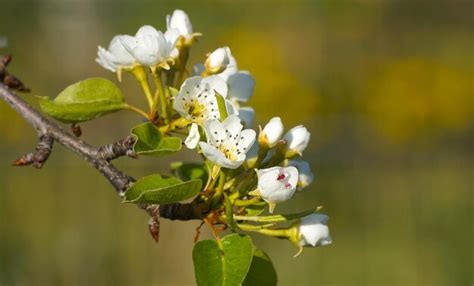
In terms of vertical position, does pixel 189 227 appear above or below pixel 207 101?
below

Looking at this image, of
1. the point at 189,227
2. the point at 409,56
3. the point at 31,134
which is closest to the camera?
the point at 189,227

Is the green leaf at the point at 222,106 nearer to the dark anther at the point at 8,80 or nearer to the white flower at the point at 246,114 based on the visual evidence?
the white flower at the point at 246,114

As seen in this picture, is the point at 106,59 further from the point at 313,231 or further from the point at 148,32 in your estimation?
the point at 313,231

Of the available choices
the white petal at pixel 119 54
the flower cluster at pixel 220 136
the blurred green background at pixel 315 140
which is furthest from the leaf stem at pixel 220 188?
the blurred green background at pixel 315 140

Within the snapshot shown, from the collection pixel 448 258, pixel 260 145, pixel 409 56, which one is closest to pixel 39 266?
pixel 448 258

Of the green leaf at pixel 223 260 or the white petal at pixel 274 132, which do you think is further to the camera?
the white petal at pixel 274 132

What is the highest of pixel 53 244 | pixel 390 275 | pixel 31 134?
pixel 31 134

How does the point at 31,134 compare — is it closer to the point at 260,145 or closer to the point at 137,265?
the point at 137,265

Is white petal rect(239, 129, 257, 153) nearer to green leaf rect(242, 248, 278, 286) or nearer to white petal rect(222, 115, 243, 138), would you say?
white petal rect(222, 115, 243, 138)
